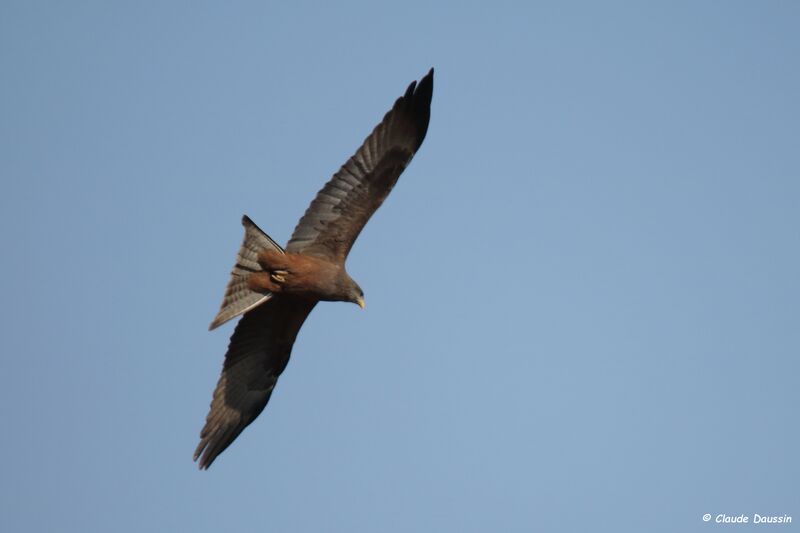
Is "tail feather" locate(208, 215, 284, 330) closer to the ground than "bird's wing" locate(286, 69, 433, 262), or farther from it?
closer to the ground

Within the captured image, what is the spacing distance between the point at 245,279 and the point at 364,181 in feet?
5.25

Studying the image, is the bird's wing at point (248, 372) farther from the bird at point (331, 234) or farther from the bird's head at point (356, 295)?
the bird's head at point (356, 295)

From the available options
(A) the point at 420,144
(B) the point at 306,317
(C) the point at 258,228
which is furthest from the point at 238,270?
(A) the point at 420,144

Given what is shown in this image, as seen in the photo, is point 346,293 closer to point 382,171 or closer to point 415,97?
point 382,171

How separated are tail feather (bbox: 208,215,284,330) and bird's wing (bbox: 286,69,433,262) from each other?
367 millimetres

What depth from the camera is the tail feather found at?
474 inches

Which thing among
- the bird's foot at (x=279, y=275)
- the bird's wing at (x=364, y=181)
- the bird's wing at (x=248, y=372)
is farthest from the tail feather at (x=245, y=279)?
the bird's wing at (x=248, y=372)

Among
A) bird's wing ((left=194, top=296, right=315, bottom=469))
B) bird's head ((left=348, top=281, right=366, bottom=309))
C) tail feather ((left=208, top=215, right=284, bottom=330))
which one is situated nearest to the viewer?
tail feather ((left=208, top=215, right=284, bottom=330))

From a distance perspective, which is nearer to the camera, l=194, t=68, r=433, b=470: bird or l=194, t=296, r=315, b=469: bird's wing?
l=194, t=68, r=433, b=470: bird

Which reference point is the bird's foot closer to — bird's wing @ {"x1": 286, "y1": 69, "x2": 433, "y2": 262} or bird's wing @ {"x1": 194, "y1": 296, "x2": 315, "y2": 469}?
bird's wing @ {"x1": 286, "y1": 69, "x2": 433, "y2": 262}

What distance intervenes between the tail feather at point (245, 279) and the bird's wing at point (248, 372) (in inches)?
29.9

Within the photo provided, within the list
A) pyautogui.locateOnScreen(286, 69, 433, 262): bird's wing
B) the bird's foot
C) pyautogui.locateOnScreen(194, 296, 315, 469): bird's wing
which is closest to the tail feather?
the bird's foot

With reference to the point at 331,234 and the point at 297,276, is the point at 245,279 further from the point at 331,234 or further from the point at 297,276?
the point at 331,234

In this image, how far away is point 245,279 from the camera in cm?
1218
